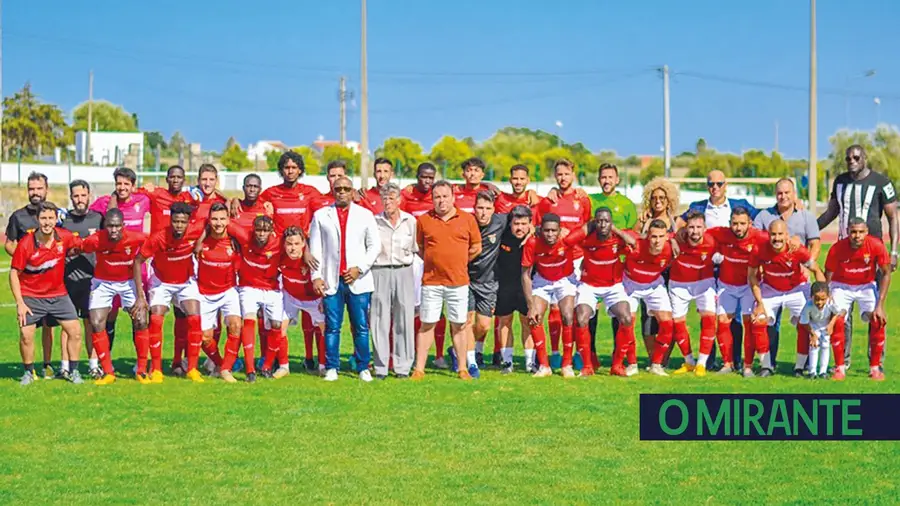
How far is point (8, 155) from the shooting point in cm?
7231

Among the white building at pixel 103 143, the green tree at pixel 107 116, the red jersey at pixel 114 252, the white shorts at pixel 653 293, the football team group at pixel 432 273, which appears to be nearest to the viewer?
the red jersey at pixel 114 252

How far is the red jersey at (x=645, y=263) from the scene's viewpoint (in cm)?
1286

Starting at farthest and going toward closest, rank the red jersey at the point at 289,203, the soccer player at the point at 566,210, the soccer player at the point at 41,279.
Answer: the red jersey at the point at 289,203, the soccer player at the point at 566,210, the soccer player at the point at 41,279

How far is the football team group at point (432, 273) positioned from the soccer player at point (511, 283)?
0.02 metres

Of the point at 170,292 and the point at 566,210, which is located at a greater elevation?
the point at 566,210

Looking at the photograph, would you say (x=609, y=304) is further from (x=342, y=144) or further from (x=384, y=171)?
(x=342, y=144)

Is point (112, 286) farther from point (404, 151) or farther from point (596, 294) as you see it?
point (404, 151)

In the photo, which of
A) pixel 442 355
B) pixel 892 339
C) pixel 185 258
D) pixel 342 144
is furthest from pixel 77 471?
pixel 342 144

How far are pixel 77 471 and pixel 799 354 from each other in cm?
737

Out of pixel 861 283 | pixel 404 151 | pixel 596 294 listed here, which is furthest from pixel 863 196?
pixel 404 151

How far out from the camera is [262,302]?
1273cm

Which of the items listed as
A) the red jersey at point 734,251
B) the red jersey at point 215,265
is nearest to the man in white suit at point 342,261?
the red jersey at point 215,265

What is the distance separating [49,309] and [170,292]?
112 centimetres

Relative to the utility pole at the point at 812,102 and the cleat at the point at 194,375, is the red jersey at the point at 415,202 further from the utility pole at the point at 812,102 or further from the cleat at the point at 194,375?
the utility pole at the point at 812,102
